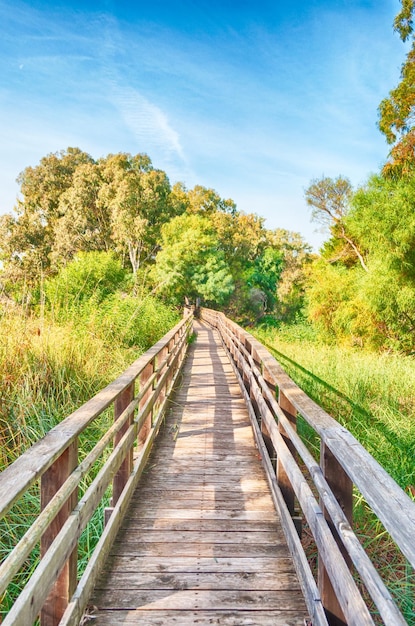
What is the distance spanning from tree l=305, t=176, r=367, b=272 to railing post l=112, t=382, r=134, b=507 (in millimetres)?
22765

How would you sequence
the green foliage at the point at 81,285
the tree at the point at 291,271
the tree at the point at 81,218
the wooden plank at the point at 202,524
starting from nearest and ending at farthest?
the wooden plank at the point at 202,524
the green foliage at the point at 81,285
the tree at the point at 81,218
the tree at the point at 291,271

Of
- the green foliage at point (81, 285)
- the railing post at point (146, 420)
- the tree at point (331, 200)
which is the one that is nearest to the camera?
the railing post at point (146, 420)

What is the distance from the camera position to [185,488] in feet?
12.1

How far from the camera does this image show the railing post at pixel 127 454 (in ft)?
10.3

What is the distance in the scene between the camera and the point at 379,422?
19.2 feet

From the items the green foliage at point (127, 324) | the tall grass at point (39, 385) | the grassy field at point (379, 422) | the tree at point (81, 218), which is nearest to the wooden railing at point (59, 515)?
the tall grass at point (39, 385)

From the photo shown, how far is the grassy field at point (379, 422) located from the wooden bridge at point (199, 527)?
442 millimetres

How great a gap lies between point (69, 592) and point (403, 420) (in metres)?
4.98

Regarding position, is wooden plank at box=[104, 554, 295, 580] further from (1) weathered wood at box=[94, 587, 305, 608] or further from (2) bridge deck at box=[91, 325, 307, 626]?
(1) weathered wood at box=[94, 587, 305, 608]

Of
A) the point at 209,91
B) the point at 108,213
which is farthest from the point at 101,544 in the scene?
the point at 108,213

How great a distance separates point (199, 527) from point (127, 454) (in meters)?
0.76

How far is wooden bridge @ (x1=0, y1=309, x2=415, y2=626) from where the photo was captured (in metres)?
1.49

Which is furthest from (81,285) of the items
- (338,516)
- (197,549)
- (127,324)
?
(338,516)

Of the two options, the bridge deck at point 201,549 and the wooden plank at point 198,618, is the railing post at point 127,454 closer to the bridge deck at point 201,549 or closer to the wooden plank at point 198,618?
the bridge deck at point 201,549
